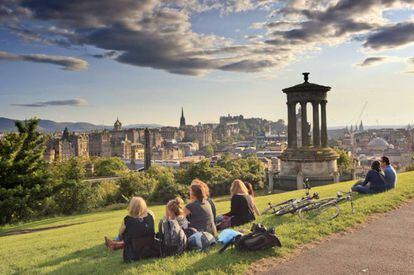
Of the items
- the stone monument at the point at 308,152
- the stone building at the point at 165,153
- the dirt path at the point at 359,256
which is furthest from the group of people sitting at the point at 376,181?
the stone building at the point at 165,153

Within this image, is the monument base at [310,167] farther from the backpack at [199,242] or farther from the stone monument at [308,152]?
the backpack at [199,242]

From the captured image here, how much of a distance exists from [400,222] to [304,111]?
20.4 meters

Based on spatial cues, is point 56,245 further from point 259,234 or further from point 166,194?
point 166,194

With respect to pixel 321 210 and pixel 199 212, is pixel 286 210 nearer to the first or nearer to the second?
pixel 321 210

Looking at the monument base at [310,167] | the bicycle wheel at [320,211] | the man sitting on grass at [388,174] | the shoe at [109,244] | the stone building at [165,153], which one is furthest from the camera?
the stone building at [165,153]

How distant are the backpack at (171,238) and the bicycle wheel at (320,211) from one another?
3456 mm

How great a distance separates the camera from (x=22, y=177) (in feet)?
90.9

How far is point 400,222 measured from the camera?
31.6ft

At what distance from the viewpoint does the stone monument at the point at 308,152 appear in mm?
28406

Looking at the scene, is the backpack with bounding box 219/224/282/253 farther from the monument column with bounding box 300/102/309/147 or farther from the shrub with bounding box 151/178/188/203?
the shrub with bounding box 151/178/188/203

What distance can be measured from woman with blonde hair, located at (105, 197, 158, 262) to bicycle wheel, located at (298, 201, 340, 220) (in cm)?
398

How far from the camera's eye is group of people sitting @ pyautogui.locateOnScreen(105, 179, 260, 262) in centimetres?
746

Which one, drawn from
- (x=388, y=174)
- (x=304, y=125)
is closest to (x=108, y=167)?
(x=304, y=125)

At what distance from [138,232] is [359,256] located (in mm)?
4118
